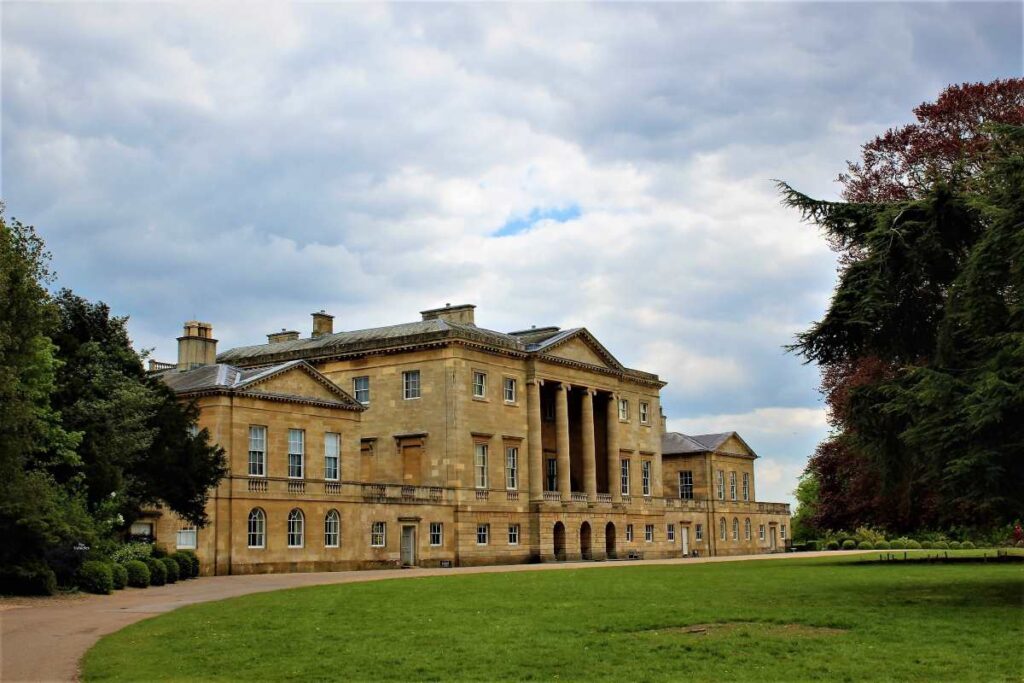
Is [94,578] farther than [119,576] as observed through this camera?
No

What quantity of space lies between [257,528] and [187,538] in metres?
3.17

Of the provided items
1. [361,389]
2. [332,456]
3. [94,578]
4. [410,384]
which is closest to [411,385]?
[410,384]

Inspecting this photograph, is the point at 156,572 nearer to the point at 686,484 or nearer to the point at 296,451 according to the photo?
the point at 296,451

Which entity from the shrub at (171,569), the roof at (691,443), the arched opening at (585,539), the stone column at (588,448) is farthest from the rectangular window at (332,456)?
the roof at (691,443)

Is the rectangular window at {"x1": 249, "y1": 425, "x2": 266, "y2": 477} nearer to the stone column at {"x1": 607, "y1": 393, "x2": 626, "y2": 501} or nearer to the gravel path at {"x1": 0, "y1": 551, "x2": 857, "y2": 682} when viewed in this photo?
the gravel path at {"x1": 0, "y1": 551, "x2": 857, "y2": 682}

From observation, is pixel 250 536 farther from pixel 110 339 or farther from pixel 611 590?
pixel 611 590

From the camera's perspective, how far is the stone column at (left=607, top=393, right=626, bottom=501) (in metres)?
72.8

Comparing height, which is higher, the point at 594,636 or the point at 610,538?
the point at 594,636

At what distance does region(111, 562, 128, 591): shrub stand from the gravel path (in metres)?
0.25

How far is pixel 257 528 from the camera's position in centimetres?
4809

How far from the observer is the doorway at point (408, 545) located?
55.2m

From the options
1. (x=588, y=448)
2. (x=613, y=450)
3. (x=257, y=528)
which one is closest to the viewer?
(x=257, y=528)

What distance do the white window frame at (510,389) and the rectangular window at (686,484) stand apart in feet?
86.9

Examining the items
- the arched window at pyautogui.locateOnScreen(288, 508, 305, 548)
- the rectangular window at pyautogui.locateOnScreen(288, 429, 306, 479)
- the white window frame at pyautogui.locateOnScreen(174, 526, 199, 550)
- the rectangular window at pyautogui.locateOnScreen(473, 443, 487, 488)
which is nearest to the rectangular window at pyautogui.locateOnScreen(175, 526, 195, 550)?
the white window frame at pyautogui.locateOnScreen(174, 526, 199, 550)
